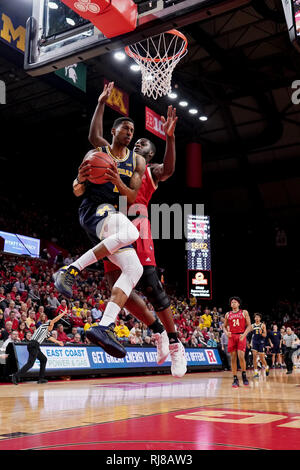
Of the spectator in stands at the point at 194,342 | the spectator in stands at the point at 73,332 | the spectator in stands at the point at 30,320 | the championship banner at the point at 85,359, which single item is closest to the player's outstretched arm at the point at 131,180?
the championship banner at the point at 85,359

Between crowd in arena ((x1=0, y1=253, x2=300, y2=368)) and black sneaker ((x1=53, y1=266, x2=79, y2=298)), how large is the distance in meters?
7.98

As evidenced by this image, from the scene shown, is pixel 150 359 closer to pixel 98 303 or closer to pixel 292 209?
Answer: pixel 98 303

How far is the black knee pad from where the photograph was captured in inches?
144

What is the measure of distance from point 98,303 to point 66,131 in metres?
10.0

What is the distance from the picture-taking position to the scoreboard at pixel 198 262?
803 inches

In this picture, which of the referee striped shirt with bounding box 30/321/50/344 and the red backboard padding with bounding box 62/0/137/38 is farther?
the referee striped shirt with bounding box 30/321/50/344

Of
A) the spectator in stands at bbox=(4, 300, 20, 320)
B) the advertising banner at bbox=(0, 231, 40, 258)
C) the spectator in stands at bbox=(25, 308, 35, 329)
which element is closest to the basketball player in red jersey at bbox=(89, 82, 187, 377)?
the spectator in stands at bbox=(25, 308, 35, 329)

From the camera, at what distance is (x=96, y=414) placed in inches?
195

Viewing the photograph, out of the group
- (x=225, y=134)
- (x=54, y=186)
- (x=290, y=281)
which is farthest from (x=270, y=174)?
(x=54, y=186)

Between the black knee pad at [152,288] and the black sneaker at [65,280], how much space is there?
65cm

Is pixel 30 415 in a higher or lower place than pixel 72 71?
lower

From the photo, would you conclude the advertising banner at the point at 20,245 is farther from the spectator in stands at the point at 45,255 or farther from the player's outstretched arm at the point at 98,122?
the player's outstretched arm at the point at 98,122

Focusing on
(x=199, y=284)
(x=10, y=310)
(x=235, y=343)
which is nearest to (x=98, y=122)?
(x=235, y=343)

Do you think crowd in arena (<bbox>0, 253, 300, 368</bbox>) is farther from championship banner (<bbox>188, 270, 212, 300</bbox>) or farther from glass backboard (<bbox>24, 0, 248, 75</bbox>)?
glass backboard (<bbox>24, 0, 248, 75</bbox>)
